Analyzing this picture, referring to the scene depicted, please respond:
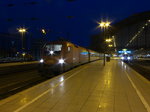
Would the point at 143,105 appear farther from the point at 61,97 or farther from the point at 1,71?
the point at 1,71

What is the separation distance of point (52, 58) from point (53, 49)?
1.58m

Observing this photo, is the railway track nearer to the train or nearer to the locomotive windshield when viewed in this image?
the train

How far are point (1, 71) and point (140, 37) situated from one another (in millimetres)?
69623

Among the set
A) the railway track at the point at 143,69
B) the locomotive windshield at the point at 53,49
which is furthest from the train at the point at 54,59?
the railway track at the point at 143,69

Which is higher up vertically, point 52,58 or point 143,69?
point 52,58

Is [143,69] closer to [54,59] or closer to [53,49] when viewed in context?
[53,49]

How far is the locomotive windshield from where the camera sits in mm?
21006

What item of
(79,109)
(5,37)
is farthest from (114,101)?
(5,37)

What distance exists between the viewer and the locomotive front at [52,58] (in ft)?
63.9

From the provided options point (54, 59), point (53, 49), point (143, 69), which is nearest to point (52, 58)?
point (54, 59)

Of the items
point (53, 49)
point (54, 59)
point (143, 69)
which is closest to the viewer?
point (54, 59)

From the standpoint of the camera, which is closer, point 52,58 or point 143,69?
point 52,58

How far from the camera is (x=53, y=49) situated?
2139 centimetres

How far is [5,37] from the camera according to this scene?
7900 centimetres
